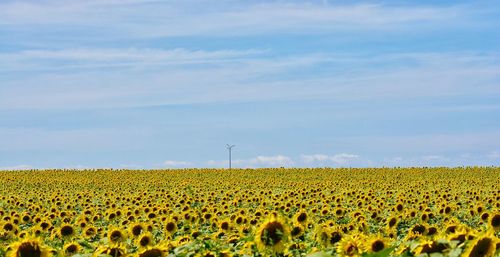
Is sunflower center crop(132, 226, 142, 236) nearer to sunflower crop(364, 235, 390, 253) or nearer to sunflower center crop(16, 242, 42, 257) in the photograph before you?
sunflower center crop(16, 242, 42, 257)

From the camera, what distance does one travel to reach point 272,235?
22.7 feet

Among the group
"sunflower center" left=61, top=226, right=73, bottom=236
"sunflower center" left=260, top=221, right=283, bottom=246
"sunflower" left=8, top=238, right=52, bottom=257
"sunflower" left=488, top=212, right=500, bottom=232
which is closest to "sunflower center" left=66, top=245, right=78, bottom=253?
"sunflower" left=8, top=238, right=52, bottom=257

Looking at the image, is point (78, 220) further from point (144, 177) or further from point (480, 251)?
point (144, 177)

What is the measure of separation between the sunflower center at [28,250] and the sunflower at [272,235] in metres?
2.06

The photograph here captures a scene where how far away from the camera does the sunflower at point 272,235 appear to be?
689 centimetres

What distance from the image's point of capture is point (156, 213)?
19641 millimetres

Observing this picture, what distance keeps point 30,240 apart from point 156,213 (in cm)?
1247

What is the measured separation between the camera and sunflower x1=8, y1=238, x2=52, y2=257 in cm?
707

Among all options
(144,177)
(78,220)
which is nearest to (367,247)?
(78,220)

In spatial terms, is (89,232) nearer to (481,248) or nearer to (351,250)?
(351,250)

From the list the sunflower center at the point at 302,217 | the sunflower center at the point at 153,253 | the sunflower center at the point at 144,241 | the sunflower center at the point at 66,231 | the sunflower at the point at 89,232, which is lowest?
the sunflower at the point at 89,232

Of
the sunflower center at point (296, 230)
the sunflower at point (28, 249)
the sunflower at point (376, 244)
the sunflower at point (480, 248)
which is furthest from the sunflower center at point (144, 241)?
the sunflower at point (480, 248)

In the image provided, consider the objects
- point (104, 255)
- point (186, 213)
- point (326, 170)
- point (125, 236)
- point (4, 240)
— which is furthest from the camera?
point (326, 170)

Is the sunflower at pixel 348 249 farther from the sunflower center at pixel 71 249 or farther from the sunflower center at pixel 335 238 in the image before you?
the sunflower center at pixel 71 249
